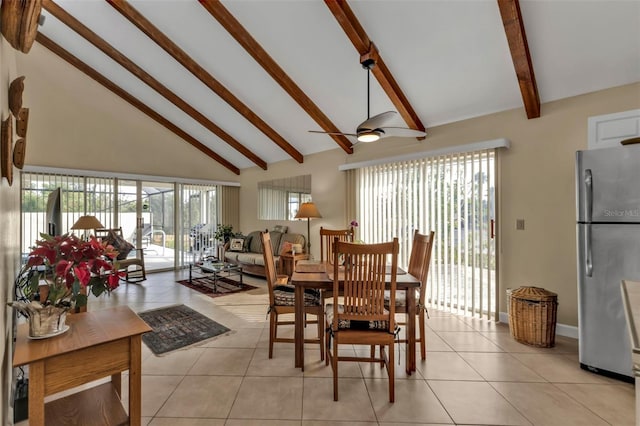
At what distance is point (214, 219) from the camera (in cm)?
754

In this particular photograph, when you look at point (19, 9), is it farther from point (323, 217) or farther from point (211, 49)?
point (323, 217)

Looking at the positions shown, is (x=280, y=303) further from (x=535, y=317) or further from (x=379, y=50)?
(x=379, y=50)

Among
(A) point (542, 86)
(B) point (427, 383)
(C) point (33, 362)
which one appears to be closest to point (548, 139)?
(A) point (542, 86)

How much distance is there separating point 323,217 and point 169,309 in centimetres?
308

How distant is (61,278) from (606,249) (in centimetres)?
358

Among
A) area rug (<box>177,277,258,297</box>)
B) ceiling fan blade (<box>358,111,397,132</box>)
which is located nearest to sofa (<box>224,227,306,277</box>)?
area rug (<box>177,277,258,297</box>)

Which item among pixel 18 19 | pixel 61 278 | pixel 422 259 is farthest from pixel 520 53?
pixel 61 278

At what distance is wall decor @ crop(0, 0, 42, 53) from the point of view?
109 cm

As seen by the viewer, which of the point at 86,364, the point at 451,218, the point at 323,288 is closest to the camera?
the point at 86,364

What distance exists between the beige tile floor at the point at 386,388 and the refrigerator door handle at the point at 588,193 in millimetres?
1311

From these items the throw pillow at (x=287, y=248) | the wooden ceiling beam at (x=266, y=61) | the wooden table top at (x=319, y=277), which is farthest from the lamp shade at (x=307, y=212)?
the wooden table top at (x=319, y=277)

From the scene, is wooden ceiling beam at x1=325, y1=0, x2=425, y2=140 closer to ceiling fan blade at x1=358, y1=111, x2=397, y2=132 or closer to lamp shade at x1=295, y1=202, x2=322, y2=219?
ceiling fan blade at x1=358, y1=111, x2=397, y2=132

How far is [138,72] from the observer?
16.2ft

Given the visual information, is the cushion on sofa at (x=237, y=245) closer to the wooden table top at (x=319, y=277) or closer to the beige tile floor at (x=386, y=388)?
the beige tile floor at (x=386, y=388)
